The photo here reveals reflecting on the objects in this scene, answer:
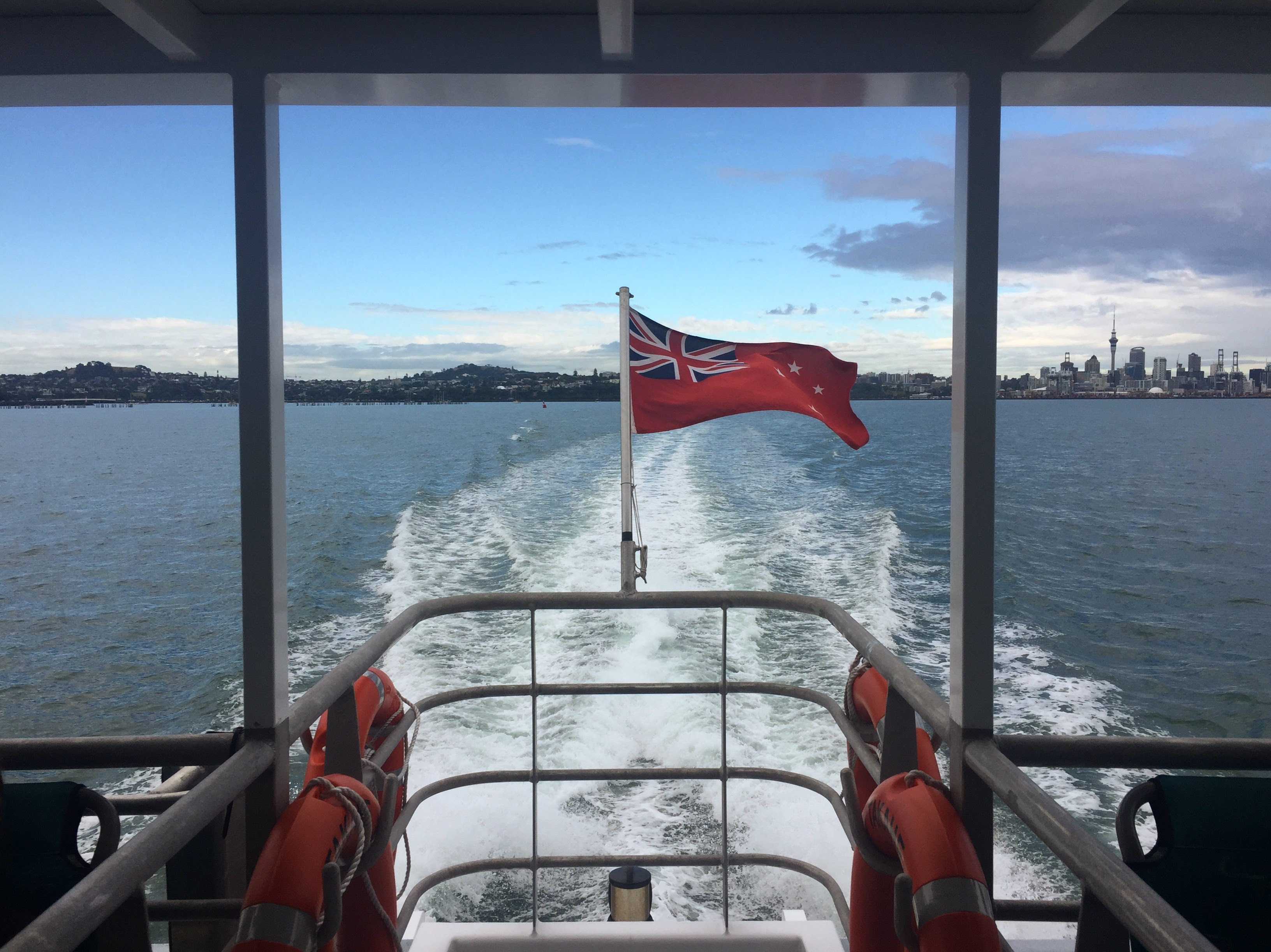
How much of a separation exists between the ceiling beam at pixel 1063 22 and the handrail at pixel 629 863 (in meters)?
1.40

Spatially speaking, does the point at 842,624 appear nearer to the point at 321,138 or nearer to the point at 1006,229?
the point at 321,138

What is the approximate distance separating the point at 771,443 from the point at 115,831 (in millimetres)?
24547

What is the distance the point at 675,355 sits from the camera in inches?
95.0

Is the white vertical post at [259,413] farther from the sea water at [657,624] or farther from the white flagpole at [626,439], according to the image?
the sea water at [657,624]

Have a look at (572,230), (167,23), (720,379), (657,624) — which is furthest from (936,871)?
(572,230)

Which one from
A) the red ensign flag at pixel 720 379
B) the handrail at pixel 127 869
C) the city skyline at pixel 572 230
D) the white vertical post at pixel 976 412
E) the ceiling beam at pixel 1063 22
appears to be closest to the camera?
the handrail at pixel 127 869

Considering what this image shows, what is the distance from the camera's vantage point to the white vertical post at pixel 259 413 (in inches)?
44.1

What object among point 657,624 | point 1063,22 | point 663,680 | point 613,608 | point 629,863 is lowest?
point 663,680

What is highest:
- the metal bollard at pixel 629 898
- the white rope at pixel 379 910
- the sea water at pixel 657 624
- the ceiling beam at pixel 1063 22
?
the ceiling beam at pixel 1063 22

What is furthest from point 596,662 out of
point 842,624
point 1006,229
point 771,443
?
point 1006,229

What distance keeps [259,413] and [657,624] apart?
5.25 m

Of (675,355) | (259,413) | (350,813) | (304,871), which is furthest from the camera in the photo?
(675,355)

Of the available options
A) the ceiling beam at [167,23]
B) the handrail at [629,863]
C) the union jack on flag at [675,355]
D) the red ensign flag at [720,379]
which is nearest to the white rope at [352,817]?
the handrail at [629,863]

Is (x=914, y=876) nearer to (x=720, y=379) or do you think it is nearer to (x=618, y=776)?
(x=618, y=776)
